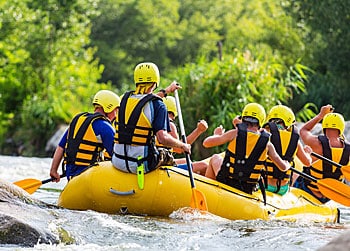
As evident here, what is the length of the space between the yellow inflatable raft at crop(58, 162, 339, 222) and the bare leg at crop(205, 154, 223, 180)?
0.37 m

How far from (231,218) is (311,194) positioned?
5.76 feet

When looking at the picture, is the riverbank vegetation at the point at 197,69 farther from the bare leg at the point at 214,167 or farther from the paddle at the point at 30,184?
the paddle at the point at 30,184

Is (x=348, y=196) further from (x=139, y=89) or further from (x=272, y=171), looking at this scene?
(x=139, y=89)

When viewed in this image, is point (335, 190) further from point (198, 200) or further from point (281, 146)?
point (198, 200)

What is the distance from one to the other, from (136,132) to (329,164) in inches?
106

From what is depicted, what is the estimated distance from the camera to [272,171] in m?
8.26

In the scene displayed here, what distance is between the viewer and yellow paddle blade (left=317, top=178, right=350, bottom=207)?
852 centimetres

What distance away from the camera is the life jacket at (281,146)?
8234 millimetres

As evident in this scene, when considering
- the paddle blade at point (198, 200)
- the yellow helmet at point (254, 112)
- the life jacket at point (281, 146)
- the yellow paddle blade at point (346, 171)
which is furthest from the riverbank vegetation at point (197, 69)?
the paddle blade at point (198, 200)

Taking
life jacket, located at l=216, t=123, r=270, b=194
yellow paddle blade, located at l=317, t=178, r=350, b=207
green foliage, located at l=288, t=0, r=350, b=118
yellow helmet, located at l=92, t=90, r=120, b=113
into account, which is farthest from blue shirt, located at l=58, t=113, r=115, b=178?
green foliage, located at l=288, t=0, r=350, b=118

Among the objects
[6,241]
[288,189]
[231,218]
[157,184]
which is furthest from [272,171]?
[6,241]

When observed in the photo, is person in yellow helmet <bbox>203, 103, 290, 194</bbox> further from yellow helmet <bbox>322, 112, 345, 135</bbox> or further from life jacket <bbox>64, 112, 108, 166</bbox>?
yellow helmet <bbox>322, 112, 345, 135</bbox>

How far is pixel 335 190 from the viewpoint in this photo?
8547mm

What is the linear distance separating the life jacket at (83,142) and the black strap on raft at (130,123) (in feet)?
1.59
